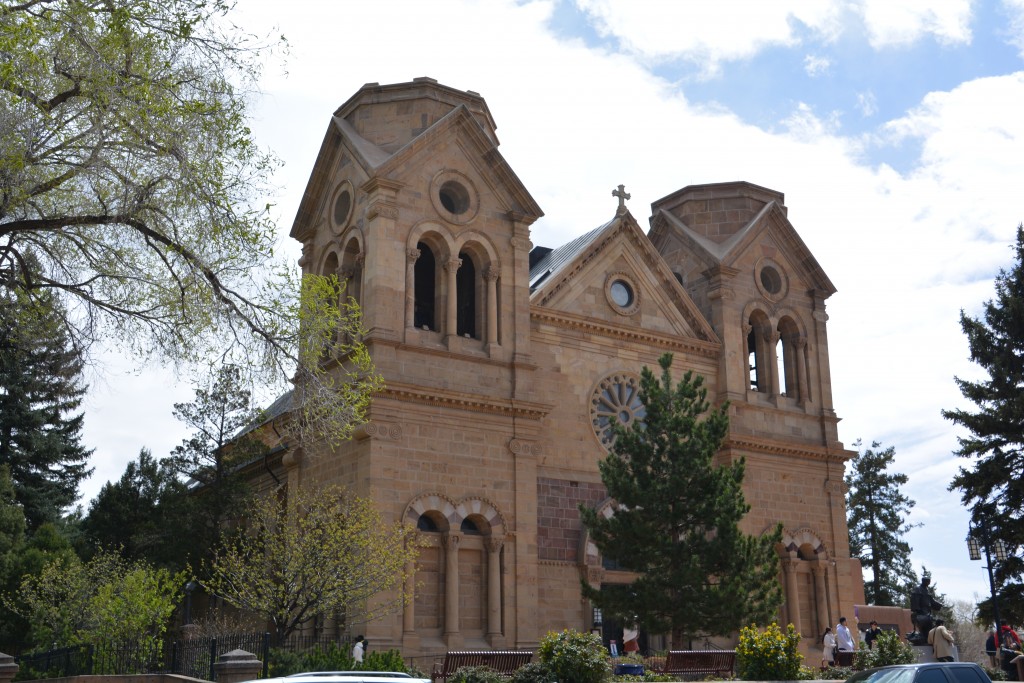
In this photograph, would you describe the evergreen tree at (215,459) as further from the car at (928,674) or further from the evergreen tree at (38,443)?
the car at (928,674)

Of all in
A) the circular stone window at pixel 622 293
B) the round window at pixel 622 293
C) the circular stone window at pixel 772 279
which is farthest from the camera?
the circular stone window at pixel 772 279

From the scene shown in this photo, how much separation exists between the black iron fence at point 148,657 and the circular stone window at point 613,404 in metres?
13.1

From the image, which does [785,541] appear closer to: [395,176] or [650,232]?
[650,232]

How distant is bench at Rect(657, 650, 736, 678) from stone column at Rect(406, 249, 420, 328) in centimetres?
1161

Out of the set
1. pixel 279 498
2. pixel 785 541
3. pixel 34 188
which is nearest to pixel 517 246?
pixel 279 498

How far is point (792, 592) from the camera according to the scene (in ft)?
112

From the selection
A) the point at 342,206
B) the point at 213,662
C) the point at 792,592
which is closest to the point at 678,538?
the point at 792,592

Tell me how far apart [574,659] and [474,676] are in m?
1.91

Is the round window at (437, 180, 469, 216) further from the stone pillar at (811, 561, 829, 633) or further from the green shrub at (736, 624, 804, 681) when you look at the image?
the stone pillar at (811, 561, 829, 633)

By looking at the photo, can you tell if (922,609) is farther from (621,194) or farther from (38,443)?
(38,443)

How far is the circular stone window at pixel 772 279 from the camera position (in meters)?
37.8

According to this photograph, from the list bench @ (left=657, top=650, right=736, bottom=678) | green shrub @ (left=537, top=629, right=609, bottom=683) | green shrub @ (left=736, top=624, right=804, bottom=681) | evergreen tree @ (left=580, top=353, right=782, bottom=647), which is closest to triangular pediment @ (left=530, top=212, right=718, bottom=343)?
evergreen tree @ (left=580, top=353, right=782, bottom=647)

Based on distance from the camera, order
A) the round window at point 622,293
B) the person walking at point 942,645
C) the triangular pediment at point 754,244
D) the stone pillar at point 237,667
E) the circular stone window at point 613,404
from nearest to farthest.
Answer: the stone pillar at point 237,667 < the person walking at point 942,645 < the circular stone window at point 613,404 < the round window at point 622,293 < the triangular pediment at point 754,244

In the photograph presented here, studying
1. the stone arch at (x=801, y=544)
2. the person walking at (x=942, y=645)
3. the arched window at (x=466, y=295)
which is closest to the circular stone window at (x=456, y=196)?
the arched window at (x=466, y=295)
